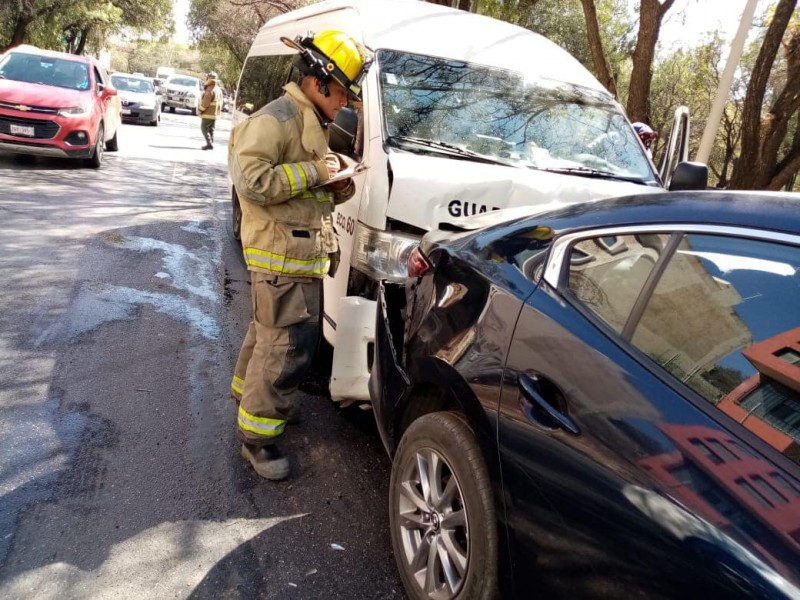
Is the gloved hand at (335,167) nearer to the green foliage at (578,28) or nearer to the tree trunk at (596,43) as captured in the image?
the tree trunk at (596,43)

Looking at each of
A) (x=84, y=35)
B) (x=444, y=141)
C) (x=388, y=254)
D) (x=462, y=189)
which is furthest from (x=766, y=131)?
(x=84, y=35)

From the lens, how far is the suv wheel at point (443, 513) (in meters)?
2.00

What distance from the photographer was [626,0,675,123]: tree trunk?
10.4 meters

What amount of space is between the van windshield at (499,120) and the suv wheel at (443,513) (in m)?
1.91

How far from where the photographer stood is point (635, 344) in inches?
68.8

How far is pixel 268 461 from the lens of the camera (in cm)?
313

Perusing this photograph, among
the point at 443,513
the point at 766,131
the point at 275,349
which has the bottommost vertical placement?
the point at 443,513

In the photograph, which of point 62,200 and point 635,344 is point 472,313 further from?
point 62,200

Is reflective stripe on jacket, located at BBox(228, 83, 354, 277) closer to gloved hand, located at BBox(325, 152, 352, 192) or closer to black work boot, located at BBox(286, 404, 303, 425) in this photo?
gloved hand, located at BBox(325, 152, 352, 192)

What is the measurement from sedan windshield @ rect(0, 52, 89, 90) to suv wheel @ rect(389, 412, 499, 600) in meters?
10.9

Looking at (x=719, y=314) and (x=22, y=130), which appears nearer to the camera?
(x=719, y=314)

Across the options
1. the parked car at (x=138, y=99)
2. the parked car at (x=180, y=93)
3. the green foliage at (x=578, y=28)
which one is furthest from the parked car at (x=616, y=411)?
the parked car at (x=180, y=93)

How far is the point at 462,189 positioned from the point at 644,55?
8607mm

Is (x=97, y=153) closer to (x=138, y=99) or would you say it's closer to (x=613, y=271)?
(x=613, y=271)
